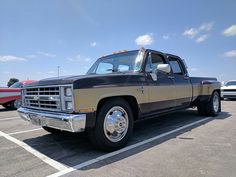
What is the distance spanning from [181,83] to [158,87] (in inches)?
53.9

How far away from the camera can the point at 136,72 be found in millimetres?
4328

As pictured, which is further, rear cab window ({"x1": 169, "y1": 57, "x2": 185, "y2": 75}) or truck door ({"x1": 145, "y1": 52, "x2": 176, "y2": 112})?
rear cab window ({"x1": 169, "y1": 57, "x2": 185, "y2": 75})

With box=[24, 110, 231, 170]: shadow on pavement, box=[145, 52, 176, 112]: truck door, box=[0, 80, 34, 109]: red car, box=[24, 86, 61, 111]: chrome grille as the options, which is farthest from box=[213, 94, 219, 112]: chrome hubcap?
box=[0, 80, 34, 109]: red car

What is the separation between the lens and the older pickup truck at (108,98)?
3221mm

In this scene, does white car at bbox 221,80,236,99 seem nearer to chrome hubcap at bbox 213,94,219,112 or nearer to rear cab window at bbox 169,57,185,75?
chrome hubcap at bbox 213,94,219,112

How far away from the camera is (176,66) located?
6.22m

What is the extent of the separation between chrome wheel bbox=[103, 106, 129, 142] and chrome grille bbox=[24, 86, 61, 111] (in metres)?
0.89

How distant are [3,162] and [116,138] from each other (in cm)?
191

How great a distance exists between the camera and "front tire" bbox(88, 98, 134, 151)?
3.45 m

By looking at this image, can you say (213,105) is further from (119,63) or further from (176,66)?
(119,63)

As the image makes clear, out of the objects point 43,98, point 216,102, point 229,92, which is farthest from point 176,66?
point 229,92

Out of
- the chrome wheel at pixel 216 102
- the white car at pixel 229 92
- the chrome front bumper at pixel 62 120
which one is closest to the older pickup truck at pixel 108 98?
the chrome front bumper at pixel 62 120

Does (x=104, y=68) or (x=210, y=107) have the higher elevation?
(x=104, y=68)

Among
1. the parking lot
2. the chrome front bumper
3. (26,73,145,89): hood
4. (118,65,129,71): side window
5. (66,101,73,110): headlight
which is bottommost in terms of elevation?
the parking lot
